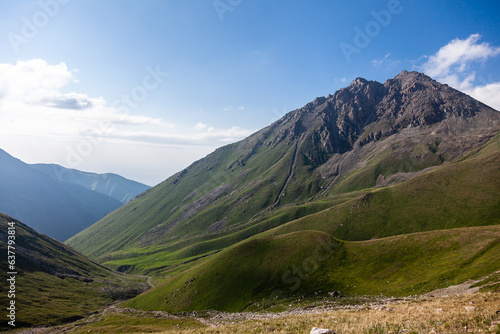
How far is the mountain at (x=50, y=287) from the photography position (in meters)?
103

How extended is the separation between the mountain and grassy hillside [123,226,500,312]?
122 ft

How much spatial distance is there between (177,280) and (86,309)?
157 ft

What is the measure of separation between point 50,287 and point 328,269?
157m

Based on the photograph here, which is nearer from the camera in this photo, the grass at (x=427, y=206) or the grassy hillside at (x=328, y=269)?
the grassy hillside at (x=328, y=269)

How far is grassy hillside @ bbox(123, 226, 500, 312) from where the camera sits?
61000mm

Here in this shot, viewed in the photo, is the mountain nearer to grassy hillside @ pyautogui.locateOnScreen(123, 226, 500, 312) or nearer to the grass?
grassy hillside @ pyautogui.locateOnScreen(123, 226, 500, 312)

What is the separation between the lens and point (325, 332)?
17.7 metres

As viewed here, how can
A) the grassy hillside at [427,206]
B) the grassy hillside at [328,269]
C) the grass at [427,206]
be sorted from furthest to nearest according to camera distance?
the grassy hillside at [427,206], the grass at [427,206], the grassy hillside at [328,269]

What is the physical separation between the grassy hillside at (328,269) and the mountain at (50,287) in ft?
122
